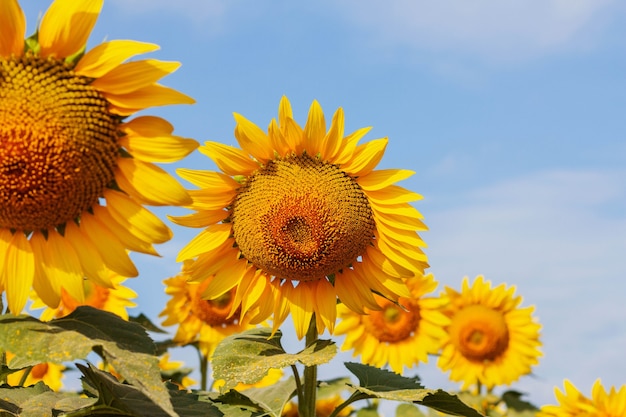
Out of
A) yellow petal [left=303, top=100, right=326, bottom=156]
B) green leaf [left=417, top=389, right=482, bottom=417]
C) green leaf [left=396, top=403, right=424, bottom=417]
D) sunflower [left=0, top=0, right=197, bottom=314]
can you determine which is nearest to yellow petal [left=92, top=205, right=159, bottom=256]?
sunflower [left=0, top=0, right=197, bottom=314]

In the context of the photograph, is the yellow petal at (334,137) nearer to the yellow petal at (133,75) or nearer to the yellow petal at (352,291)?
the yellow petal at (352,291)

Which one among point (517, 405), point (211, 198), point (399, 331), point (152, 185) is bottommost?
point (152, 185)

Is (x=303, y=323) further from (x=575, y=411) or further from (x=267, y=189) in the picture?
(x=575, y=411)

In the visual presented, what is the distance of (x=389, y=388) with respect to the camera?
14.5 ft

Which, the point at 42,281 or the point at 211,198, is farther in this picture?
the point at 211,198

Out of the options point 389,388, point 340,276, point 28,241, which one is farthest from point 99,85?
point 389,388

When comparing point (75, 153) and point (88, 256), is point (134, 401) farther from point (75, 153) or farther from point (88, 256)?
point (75, 153)

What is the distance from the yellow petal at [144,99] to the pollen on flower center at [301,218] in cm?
112

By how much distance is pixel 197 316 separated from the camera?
7.21m

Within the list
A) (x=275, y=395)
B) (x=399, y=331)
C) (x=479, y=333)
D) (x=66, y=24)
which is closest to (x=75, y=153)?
(x=66, y=24)

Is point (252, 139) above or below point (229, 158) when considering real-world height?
above

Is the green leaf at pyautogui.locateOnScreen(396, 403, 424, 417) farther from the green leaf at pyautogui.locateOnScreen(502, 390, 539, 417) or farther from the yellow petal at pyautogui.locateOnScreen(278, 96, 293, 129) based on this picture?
the yellow petal at pyautogui.locateOnScreen(278, 96, 293, 129)

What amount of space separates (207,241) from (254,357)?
686 millimetres

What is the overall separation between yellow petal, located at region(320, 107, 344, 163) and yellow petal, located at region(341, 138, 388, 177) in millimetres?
100
